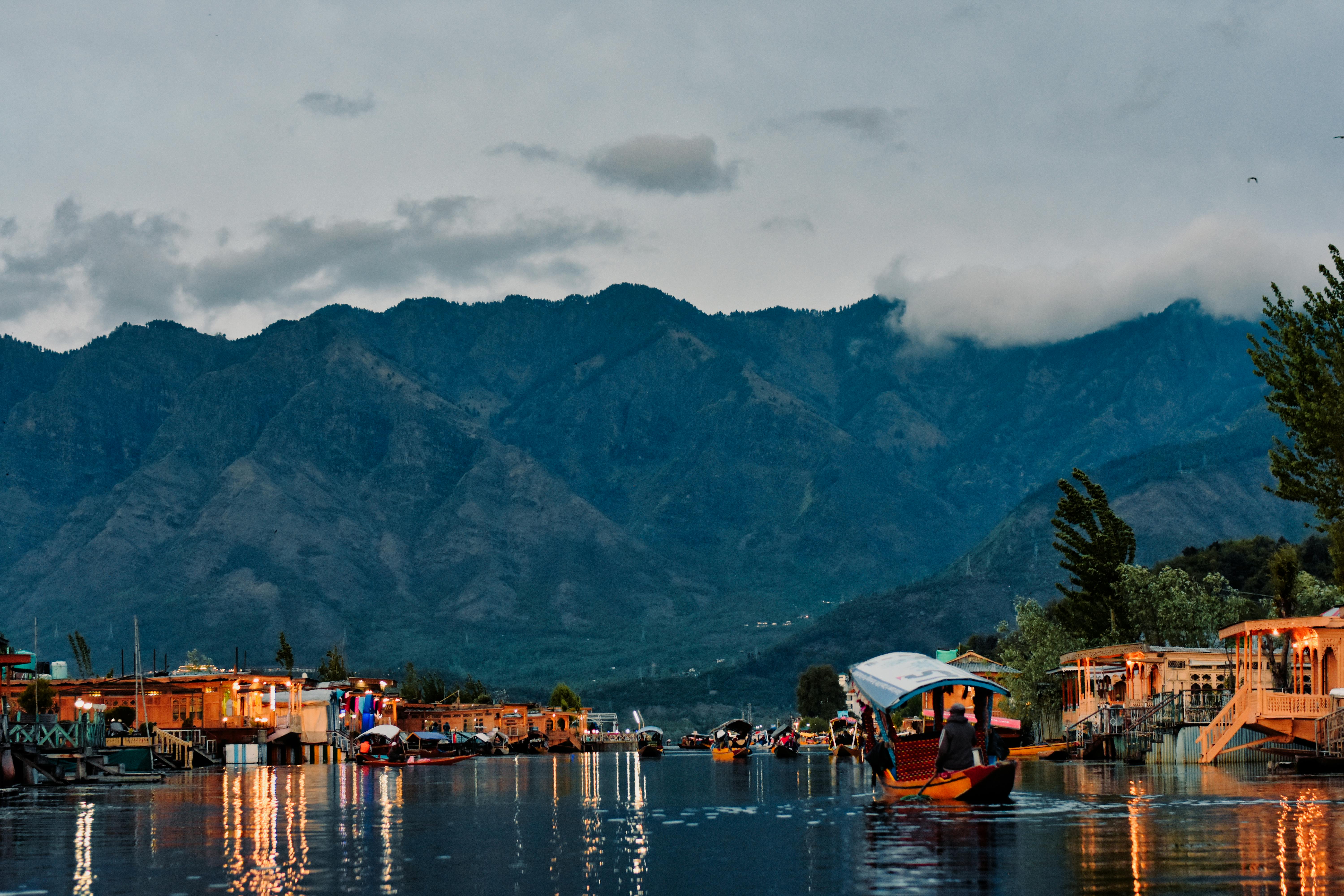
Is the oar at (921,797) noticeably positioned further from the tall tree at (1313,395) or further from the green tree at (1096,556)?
the green tree at (1096,556)

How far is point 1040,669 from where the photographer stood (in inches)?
4496

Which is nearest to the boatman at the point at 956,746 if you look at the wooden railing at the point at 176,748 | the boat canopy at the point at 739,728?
the wooden railing at the point at 176,748

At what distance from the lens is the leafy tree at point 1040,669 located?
372ft

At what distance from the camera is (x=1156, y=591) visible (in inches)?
4190

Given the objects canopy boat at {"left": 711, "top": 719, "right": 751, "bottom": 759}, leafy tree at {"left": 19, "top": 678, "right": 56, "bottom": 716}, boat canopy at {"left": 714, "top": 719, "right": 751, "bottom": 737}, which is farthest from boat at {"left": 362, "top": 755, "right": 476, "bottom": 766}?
boat canopy at {"left": 714, "top": 719, "right": 751, "bottom": 737}

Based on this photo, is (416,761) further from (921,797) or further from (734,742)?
(921,797)

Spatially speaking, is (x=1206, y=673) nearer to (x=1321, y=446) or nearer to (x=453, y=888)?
(x=1321, y=446)

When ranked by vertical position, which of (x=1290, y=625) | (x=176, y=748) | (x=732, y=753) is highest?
(x=1290, y=625)

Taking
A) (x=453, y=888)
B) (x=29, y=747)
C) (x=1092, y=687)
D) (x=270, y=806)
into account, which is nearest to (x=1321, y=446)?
(x=1092, y=687)

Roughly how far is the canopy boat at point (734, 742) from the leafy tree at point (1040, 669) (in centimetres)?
2620

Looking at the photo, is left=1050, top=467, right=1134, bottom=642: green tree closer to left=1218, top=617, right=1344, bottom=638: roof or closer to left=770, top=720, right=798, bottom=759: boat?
left=1218, top=617, right=1344, bottom=638: roof

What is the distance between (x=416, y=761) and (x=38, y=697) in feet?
104

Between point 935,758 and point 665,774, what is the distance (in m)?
50.8

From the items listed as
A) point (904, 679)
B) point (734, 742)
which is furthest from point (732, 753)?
point (904, 679)
